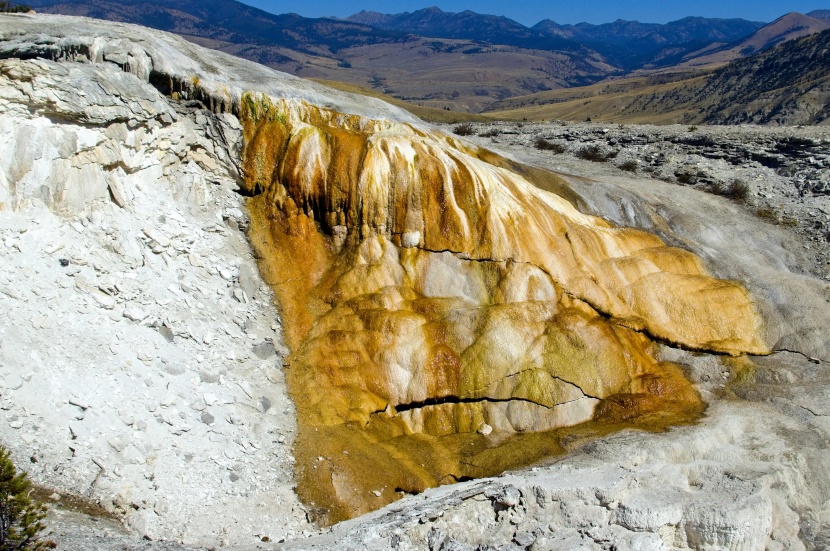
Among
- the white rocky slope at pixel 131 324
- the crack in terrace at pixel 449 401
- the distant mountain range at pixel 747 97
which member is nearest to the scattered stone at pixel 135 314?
the white rocky slope at pixel 131 324

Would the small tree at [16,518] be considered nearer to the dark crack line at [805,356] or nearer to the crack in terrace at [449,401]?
the crack in terrace at [449,401]

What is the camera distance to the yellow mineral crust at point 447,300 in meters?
19.9

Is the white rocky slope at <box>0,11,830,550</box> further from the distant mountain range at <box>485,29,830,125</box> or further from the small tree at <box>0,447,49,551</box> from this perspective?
the distant mountain range at <box>485,29,830,125</box>

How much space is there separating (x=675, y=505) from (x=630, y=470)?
177 centimetres

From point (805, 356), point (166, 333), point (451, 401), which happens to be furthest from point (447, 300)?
point (805, 356)

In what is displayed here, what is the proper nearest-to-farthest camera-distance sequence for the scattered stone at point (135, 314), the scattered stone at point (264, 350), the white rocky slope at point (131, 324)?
1. the white rocky slope at point (131, 324)
2. the scattered stone at point (135, 314)
3. the scattered stone at point (264, 350)


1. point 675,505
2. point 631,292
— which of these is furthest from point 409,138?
point 675,505

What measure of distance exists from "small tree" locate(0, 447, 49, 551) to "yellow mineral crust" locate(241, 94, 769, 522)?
25.3 ft

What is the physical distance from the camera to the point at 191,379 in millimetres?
17531

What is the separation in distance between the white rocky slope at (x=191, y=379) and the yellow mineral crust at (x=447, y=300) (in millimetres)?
1388

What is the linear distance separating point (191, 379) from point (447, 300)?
9292mm

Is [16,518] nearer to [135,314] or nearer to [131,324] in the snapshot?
[131,324]

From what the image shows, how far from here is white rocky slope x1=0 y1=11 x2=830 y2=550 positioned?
45.6 ft

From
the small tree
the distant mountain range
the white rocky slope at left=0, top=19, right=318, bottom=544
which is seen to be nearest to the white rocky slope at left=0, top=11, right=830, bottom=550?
the white rocky slope at left=0, top=19, right=318, bottom=544
